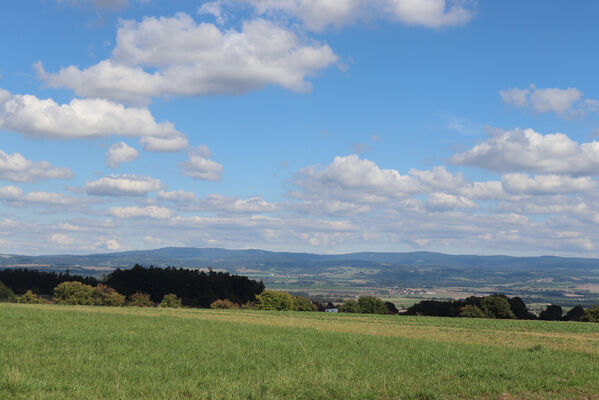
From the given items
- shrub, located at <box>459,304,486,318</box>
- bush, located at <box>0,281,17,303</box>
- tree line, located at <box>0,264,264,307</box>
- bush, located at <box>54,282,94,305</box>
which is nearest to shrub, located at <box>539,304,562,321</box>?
shrub, located at <box>459,304,486,318</box>

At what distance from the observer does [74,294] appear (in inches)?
3465

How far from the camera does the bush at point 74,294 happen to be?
8725 centimetres

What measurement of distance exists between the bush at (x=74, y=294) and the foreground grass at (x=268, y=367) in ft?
197

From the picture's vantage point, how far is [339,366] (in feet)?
69.1

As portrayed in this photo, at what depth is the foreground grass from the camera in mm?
15703

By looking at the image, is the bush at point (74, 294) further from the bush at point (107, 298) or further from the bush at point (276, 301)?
the bush at point (276, 301)

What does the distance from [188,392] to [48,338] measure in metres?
15.2

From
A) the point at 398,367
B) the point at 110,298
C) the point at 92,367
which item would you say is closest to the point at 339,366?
the point at 398,367

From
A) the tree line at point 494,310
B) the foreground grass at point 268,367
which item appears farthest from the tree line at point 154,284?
the foreground grass at point 268,367

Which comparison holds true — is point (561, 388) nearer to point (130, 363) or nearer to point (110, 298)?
point (130, 363)

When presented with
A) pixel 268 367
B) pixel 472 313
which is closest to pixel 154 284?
pixel 472 313

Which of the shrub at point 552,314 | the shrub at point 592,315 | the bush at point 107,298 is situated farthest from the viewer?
the shrub at point 552,314

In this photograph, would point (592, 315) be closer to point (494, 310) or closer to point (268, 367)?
point (494, 310)

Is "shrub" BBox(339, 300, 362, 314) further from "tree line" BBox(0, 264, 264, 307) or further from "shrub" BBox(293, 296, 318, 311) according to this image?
"tree line" BBox(0, 264, 264, 307)
